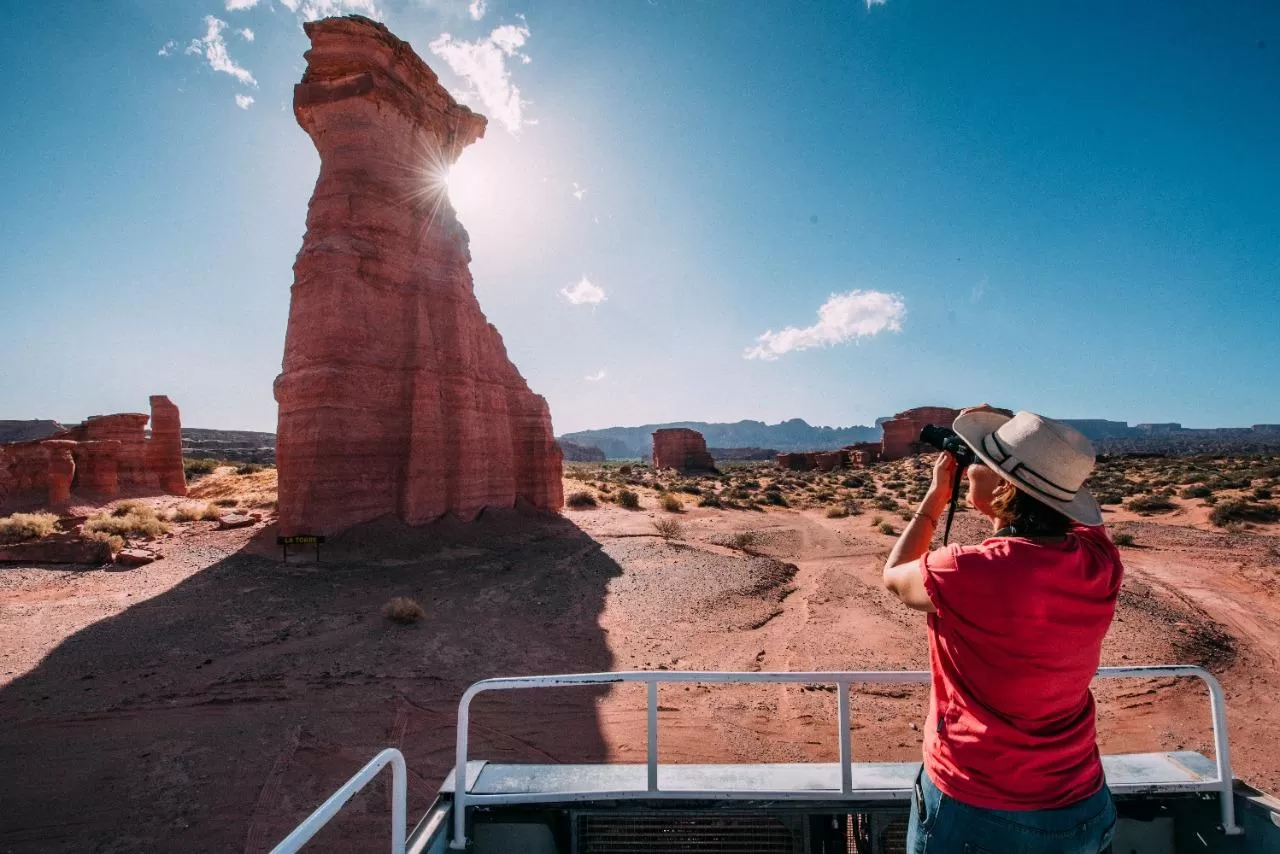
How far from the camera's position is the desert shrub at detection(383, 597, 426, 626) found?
33.1ft

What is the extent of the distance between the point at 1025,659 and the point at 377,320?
1652cm

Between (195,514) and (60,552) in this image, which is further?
(195,514)

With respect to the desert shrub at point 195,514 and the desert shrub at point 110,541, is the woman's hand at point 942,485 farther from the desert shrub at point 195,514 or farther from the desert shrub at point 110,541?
the desert shrub at point 195,514

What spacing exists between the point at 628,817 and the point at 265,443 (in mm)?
96580

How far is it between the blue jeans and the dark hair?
0.81m

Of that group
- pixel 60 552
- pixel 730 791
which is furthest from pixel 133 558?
pixel 730 791

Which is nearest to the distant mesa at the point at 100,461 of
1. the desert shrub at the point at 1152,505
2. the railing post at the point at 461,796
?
the railing post at the point at 461,796

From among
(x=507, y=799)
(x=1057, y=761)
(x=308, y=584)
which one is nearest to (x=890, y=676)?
(x=1057, y=761)

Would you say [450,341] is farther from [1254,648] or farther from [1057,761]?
[1254,648]

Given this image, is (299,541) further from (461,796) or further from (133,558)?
(461,796)

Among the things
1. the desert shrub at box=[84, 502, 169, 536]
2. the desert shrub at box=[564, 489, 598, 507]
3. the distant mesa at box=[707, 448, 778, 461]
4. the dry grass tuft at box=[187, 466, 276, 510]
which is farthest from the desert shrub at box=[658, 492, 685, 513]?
the distant mesa at box=[707, 448, 778, 461]

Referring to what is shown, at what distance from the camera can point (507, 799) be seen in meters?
3.10

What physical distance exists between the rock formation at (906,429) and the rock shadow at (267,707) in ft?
169

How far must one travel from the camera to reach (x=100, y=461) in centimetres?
2569
